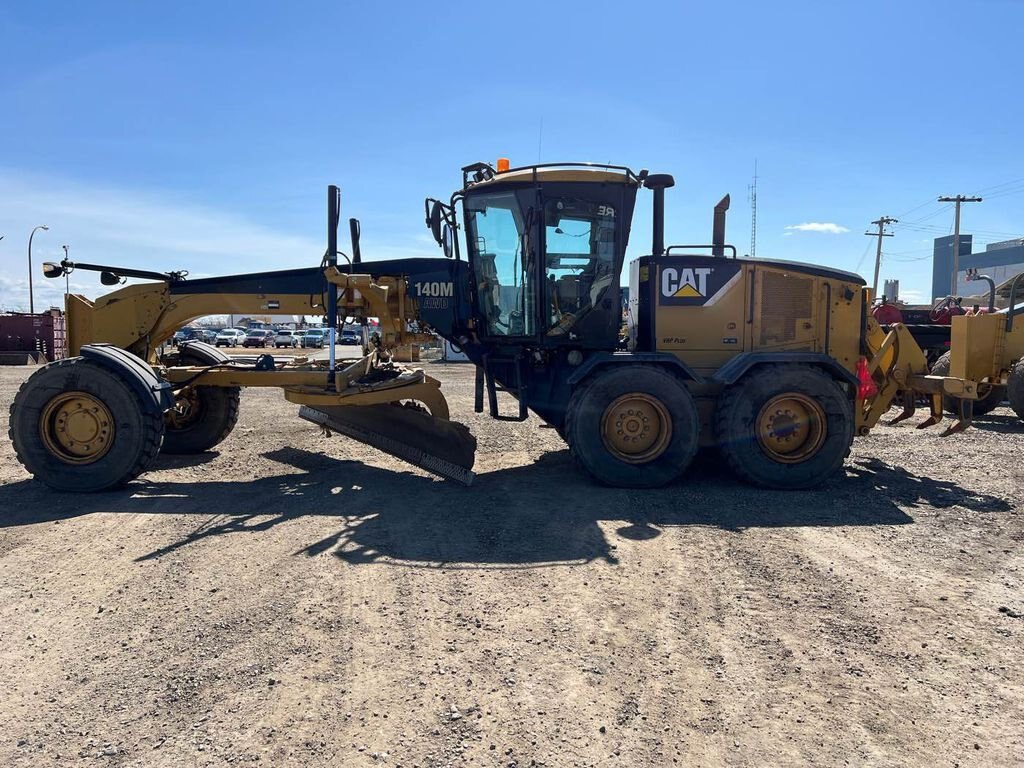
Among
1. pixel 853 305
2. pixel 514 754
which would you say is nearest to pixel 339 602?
pixel 514 754

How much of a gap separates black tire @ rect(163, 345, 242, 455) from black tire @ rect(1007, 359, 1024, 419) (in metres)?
11.8

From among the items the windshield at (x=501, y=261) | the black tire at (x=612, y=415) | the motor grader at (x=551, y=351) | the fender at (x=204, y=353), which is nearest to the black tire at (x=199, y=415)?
the fender at (x=204, y=353)

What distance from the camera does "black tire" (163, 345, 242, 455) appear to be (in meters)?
8.28

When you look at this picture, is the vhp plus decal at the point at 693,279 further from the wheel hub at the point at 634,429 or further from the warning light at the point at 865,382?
the warning light at the point at 865,382

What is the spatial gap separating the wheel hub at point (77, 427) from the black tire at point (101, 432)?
1 cm

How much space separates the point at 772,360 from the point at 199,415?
21.5ft

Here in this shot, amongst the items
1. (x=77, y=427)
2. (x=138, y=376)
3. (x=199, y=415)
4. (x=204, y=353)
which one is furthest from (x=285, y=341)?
(x=138, y=376)

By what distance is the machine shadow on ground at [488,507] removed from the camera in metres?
5.00

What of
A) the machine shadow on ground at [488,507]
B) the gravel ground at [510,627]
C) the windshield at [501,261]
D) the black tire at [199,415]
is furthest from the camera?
the black tire at [199,415]

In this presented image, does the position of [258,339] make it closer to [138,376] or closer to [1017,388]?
[138,376]

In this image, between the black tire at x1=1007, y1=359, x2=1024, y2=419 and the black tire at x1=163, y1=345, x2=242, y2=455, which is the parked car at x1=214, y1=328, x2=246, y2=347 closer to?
the black tire at x1=163, y1=345, x2=242, y2=455

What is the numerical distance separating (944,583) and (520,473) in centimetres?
409

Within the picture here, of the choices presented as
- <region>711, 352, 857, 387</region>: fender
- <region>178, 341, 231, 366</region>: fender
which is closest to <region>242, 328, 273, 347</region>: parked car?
<region>178, 341, 231, 366</region>: fender

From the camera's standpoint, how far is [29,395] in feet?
21.0
